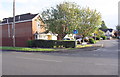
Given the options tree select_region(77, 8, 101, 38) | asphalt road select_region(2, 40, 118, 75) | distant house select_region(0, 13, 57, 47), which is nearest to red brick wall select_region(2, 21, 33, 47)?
distant house select_region(0, 13, 57, 47)

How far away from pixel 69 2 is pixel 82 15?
3.56 m

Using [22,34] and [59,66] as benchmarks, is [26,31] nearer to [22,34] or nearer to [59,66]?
[22,34]

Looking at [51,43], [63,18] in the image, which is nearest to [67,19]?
[63,18]

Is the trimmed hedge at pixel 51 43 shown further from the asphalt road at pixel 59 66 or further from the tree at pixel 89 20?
the asphalt road at pixel 59 66

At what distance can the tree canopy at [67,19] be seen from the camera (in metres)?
A: 20.3

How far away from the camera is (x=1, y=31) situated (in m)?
29.5

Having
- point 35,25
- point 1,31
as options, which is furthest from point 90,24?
point 1,31

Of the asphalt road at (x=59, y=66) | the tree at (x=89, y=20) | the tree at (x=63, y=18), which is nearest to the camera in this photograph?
the asphalt road at (x=59, y=66)

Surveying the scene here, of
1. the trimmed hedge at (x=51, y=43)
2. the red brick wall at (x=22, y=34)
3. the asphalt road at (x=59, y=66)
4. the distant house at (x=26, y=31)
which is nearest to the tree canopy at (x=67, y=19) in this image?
the trimmed hedge at (x=51, y=43)

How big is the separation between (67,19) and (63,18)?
776mm

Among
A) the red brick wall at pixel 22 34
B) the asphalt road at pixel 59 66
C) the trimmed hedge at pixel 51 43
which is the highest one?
the red brick wall at pixel 22 34

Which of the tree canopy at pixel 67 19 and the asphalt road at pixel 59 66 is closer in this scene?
the asphalt road at pixel 59 66

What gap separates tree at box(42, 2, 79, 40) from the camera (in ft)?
66.4

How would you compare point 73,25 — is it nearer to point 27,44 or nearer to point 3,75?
point 27,44
